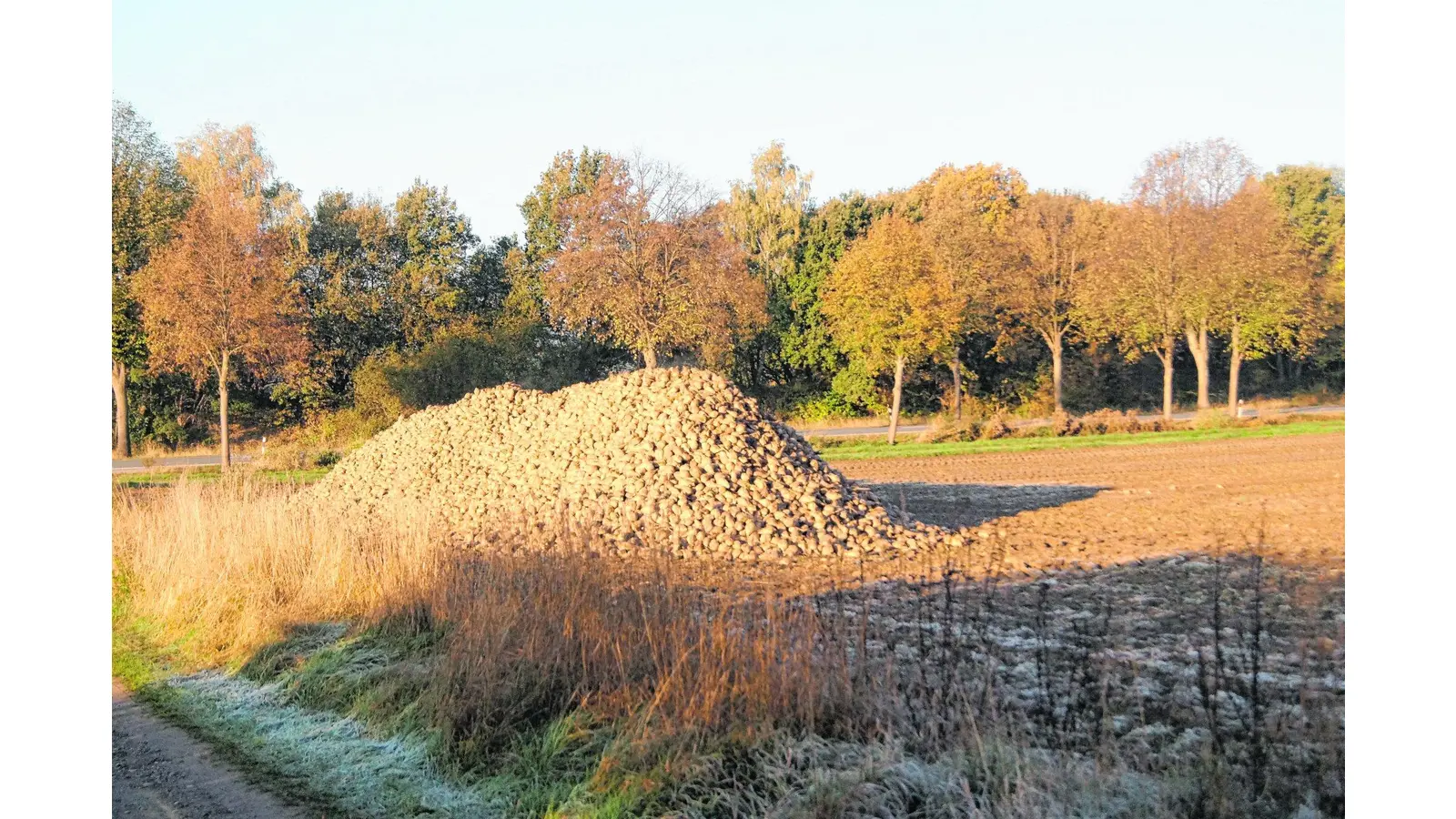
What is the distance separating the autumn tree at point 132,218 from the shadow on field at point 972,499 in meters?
13.7

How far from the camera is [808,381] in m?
20.7

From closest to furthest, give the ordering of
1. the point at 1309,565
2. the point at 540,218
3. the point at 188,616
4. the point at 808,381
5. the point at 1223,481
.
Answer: the point at 188,616 → the point at 1309,565 → the point at 1223,481 → the point at 808,381 → the point at 540,218

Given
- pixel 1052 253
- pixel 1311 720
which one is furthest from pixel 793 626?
pixel 1052 253

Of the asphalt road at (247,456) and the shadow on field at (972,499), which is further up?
the asphalt road at (247,456)

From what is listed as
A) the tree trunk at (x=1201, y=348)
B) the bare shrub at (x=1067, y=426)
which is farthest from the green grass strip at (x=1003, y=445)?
the tree trunk at (x=1201, y=348)

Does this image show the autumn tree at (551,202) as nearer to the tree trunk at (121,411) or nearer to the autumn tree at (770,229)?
the autumn tree at (770,229)

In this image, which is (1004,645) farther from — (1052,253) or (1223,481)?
(1052,253)

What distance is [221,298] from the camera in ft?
58.7

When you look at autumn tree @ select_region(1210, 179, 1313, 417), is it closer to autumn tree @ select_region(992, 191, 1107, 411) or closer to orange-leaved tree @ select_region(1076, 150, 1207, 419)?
orange-leaved tree @ select_region(1076, 150, 1207, 419)

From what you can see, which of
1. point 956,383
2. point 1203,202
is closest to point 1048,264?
point 956,383

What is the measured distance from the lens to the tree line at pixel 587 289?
17.9 meters

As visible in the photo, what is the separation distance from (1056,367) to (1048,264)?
6.33ft
